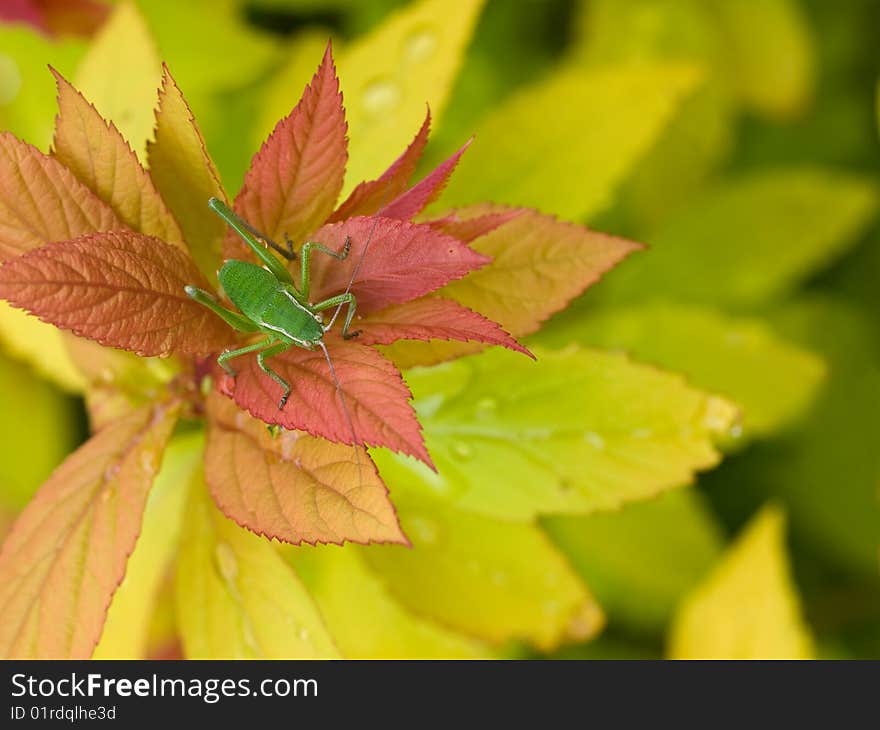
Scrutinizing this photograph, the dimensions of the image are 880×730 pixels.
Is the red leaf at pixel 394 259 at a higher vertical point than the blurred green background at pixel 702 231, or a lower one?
lower

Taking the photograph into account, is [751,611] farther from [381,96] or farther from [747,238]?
[381,96]

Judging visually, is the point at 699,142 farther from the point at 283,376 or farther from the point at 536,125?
the point at 283,376

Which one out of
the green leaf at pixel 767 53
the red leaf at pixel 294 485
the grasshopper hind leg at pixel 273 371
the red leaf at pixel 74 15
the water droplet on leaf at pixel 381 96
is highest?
the green leaf at pixel 767 53

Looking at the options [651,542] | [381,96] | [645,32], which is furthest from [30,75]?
[651,542]

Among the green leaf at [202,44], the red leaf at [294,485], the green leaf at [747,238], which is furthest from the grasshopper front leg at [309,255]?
the green leaf at [747,238]

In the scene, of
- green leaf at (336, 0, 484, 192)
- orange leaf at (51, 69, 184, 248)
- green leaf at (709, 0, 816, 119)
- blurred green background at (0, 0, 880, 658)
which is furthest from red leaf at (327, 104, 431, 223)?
green leaf at (709, 0, 816, 119)

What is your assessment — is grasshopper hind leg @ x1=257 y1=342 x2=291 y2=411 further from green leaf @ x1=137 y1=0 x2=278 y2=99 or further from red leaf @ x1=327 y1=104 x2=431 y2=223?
green leaf @ x1=137 y1=0 x2=278 y2=99

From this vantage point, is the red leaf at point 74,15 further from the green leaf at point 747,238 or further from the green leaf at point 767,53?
the green leaf at point 767,53
